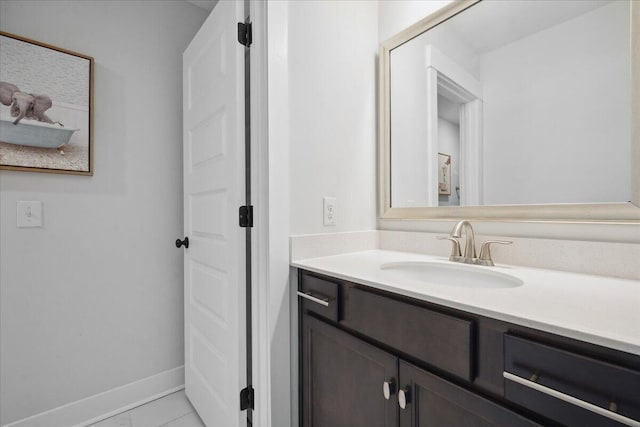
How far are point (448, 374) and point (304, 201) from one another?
779 millimetres

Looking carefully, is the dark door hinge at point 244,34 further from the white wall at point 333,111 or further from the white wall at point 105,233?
the white wall at point 105,233

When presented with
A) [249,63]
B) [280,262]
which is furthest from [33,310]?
[249,63]

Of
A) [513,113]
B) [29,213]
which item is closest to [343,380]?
[513,113]

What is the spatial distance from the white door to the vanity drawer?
94 cm

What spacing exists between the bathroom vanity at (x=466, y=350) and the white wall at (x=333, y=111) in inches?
13.1

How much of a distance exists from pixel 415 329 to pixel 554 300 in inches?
12.2

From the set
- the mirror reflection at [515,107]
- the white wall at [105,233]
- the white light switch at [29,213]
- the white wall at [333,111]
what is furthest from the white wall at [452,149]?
the white light switch at [29,213]

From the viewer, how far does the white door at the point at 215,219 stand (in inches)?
47.5

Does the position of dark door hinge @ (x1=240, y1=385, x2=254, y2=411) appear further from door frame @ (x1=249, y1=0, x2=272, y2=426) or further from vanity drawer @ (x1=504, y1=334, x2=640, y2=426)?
vanity drawer @ (x1=504, y1=334, x2=640, y2=426)

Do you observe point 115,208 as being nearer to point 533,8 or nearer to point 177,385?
point 177,385

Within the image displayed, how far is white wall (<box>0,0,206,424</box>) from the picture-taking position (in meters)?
1.40

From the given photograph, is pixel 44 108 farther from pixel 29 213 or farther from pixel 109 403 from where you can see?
pixel 109 403

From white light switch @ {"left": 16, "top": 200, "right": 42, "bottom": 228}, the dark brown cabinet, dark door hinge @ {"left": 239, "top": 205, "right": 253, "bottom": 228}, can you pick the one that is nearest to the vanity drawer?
the dark brown cabinet

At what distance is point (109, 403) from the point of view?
1.61 m
